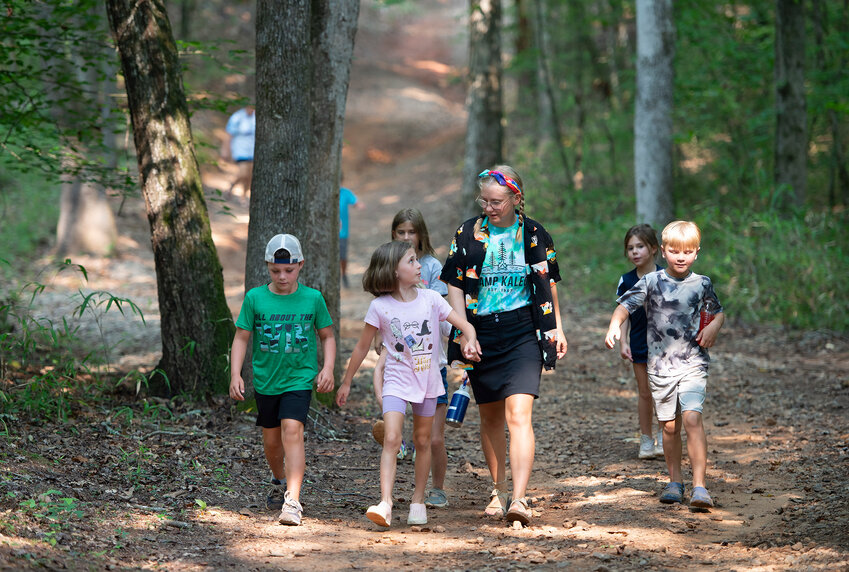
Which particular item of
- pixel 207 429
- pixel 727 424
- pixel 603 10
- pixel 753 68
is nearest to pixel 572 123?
pixel 603 10

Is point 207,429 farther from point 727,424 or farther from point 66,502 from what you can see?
point 727,424

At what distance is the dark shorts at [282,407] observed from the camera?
5066 millimetres

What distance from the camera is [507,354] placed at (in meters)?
5.02

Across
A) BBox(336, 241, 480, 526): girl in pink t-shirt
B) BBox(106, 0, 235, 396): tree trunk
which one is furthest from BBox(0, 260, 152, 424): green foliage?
BBox(336, 241, 480, 526): girl in pink t-shirt

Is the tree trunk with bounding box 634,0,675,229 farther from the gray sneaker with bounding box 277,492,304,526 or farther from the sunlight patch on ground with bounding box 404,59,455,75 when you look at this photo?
the sunlight patch on ground with bounding box 404,59,455,75

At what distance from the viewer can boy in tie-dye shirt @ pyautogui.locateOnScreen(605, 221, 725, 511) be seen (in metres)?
5.28

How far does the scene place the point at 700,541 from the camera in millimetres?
4672

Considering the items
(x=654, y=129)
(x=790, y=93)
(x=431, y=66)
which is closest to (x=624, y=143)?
(x=654, y=129)

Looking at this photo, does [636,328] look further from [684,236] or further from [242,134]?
[242,134]

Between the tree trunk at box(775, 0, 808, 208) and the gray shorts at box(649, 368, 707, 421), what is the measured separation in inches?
316

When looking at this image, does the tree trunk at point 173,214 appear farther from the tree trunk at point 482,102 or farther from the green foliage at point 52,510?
the tree trunk at point 482,102

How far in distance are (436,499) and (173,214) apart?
3484mm

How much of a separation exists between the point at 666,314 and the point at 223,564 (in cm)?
317

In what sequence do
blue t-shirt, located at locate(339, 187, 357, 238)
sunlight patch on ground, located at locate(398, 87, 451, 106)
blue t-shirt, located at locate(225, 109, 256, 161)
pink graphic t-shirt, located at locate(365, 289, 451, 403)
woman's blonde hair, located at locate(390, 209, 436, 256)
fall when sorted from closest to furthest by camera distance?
pink graphic t-shirt, located at locate(365, 289, 451, 403) < woman's blonde hair, located at locate(390, 209, 436, 256) < blue t-shirt, located at locate(339, 187, 357, 238) < blue t-shirt, located at locate(225, 109, 256, 161) < sunlight patch on ground, located at locate(398, 87, 451, 106)
